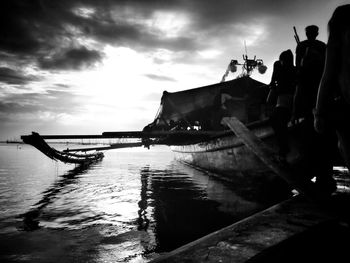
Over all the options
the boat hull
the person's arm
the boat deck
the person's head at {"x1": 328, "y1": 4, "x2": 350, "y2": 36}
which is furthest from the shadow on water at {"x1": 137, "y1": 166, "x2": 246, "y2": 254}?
the person's head at {"x1": 328, "y1": 4, "x2": 350, "y2": 36}

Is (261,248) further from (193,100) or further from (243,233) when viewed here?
(193,100)

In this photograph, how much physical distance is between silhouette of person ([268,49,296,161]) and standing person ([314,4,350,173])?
8.50 feet

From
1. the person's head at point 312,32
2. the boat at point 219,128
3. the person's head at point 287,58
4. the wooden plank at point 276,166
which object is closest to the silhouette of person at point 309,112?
the wooden plank at point 276,166

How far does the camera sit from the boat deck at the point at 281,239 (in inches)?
55.7

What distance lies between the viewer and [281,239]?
62.5 inches

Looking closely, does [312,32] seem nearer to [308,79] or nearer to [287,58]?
[287,58]

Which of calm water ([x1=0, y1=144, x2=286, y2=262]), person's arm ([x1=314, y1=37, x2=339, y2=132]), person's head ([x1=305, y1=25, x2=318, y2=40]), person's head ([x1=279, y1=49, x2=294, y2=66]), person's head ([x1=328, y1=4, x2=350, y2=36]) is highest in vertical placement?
person's head ([x1=305, y1=25, x2=318, y2=40])

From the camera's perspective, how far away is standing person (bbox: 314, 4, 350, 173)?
162 cm

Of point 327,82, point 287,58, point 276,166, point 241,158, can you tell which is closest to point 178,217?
point 276,166

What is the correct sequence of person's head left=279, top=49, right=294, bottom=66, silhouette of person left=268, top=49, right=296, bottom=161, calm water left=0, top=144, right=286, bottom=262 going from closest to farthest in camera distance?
calm water left=0, top=144, right=286, bottom=262
silhouette of person left=268, top=49, right=296, bottom=161
person's head left=279, top=49, right=294, bottom=66

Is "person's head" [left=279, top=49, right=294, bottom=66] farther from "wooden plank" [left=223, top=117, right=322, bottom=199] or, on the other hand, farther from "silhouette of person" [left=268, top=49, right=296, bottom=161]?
"wooden plank" [left=223, top=117, right=322, bottom=199]

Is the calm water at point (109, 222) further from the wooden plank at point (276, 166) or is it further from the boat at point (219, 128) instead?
the wooden plank at point (276, 166)

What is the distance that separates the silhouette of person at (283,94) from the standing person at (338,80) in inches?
102

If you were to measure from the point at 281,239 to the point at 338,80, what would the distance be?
1224mm
